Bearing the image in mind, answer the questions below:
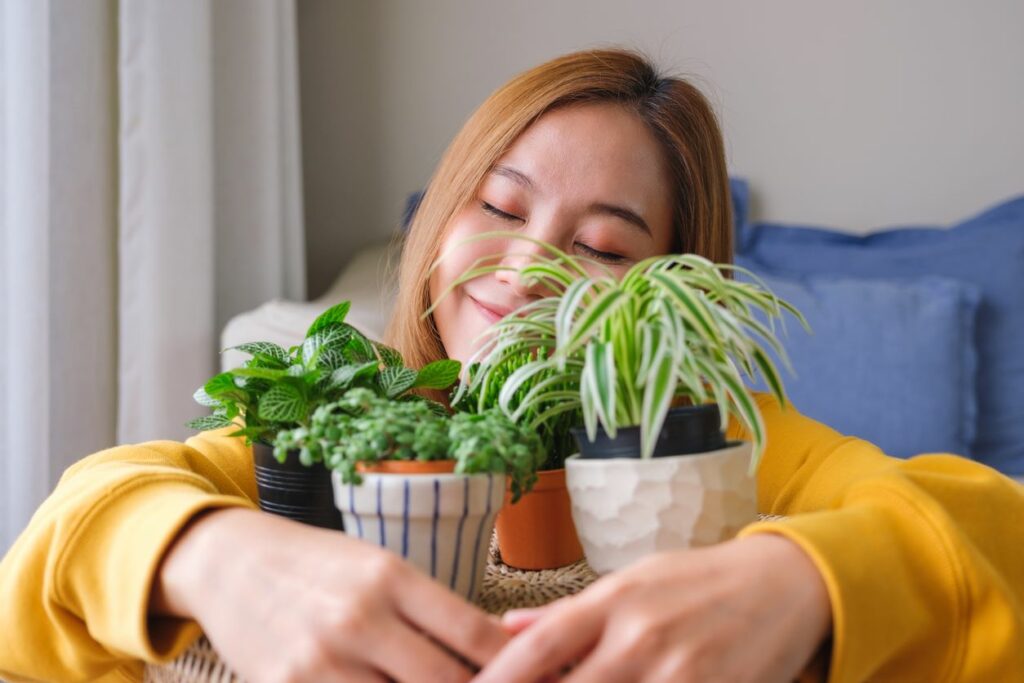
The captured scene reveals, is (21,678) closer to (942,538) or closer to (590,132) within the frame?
(942,538)

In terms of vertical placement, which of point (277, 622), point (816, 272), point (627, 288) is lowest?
point (816, 272)

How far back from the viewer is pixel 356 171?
2.86m

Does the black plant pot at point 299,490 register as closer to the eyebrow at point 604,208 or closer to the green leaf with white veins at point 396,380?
the green leaf with white veins at point 396,380

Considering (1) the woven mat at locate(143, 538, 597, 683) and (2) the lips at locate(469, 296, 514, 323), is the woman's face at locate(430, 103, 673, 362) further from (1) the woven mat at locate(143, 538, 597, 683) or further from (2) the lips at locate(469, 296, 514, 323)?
(1) the woven mat at locate(143, 538, 597, 683)

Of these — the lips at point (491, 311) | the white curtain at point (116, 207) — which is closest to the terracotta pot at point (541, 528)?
the lips at point (491, 311)

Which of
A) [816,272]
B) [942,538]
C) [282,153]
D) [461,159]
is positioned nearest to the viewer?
[942,538]

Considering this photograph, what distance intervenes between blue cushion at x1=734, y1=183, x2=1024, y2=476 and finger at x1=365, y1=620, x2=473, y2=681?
5.56 ft

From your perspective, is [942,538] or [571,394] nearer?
[942,538]

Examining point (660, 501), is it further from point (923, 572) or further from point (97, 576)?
point (97, 576)

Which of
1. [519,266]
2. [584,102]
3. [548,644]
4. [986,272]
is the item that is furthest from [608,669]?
[986,272]

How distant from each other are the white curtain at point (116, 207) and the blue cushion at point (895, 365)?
1.33 metres

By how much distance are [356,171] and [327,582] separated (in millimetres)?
2451

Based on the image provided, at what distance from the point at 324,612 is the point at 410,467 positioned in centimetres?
11

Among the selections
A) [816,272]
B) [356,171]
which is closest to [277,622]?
[816,272]
